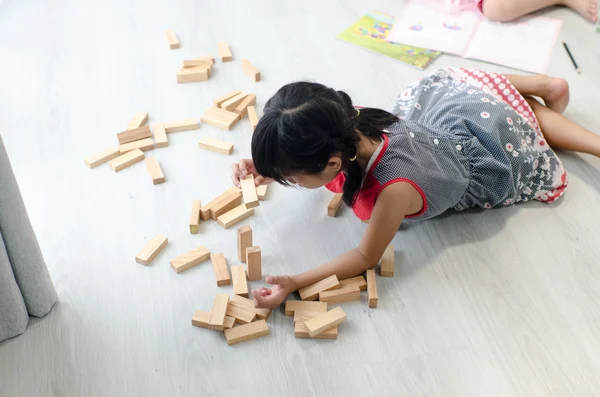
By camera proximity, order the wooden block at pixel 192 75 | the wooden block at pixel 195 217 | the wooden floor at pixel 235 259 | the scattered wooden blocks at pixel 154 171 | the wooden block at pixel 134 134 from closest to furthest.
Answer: the wooden floor at pixel 235 259 → the wooden block at pixel 195 217 → the scattered wooden blocks at pixel 154 171 → the wooden block at pixel 134 134 → the wooden block at pixel 192 75

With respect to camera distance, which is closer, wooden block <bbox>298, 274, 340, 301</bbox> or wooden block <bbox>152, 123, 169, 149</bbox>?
wooden block <bbox>298, 274, 340, 301</bbox>

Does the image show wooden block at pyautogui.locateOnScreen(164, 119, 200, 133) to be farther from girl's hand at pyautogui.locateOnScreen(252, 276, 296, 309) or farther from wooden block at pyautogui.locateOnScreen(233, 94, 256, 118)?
girl's hand at pyautogui.locateOnScreen(252, 276, 296, 309)

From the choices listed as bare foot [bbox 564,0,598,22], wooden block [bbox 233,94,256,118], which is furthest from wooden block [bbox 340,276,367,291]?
bare foot [bbox 564,0,598,22]

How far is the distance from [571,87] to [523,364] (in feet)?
3.36

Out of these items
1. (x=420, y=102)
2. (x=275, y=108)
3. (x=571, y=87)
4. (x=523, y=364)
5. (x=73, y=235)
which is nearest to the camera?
(x=275, y=108)

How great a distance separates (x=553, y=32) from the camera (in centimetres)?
210

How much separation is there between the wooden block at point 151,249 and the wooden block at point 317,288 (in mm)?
349

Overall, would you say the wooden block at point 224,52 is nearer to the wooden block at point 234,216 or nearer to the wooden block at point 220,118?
the wooden block at point 220,118

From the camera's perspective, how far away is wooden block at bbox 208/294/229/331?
1.25 meters

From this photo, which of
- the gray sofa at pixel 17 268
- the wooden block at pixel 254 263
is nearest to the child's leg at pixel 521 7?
the wooden block at pixel 254 263

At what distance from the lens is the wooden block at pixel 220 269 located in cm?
135

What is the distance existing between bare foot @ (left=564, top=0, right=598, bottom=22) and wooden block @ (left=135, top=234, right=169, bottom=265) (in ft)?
5.43

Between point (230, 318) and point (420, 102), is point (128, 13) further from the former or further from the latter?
point (230, 318)

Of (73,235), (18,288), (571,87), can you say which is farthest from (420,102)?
(18,288)
